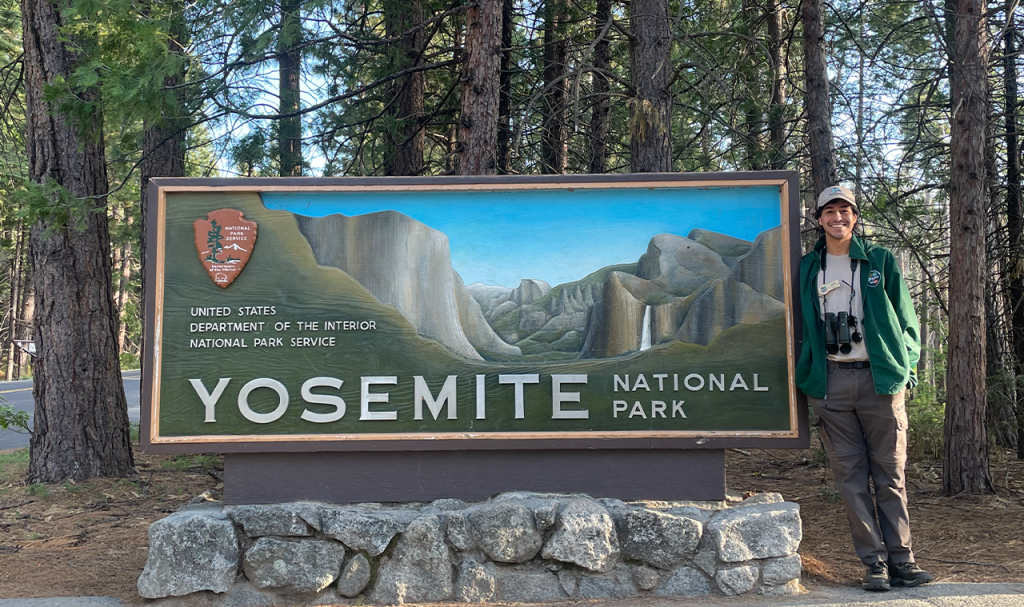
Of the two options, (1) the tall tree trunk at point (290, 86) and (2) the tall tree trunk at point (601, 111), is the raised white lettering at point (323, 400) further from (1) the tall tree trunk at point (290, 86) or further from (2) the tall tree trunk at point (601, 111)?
(2) the tall tree trunk at point (601, 111)

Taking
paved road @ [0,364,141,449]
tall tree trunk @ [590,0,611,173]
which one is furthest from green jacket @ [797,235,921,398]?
paved road @ [0,364,141,449]

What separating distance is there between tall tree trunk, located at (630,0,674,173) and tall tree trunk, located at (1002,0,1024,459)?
3308 millimetres

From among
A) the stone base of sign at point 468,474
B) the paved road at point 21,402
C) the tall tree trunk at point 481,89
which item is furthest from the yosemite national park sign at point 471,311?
the paved road at point 21,402

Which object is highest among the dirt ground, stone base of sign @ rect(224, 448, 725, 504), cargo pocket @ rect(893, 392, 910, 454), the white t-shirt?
the white t-shirt

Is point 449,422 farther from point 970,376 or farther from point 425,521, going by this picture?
point 970,376

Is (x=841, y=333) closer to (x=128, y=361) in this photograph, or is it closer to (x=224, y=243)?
(x=224, y=243)

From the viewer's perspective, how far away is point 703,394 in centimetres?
448

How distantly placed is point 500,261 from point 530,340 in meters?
0.51

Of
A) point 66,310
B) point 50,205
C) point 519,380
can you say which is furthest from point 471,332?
point 66,310

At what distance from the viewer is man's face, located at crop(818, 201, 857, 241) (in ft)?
14.3

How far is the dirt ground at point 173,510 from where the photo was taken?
4.74m

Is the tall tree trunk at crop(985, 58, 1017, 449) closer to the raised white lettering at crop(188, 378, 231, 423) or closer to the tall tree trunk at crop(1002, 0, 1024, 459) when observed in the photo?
the tall tree trunk at crop(1002, 0, 1024, 459)

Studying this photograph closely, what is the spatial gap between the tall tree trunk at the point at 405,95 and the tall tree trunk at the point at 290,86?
1121 mm

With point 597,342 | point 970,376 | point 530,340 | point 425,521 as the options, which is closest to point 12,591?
point 425,521
